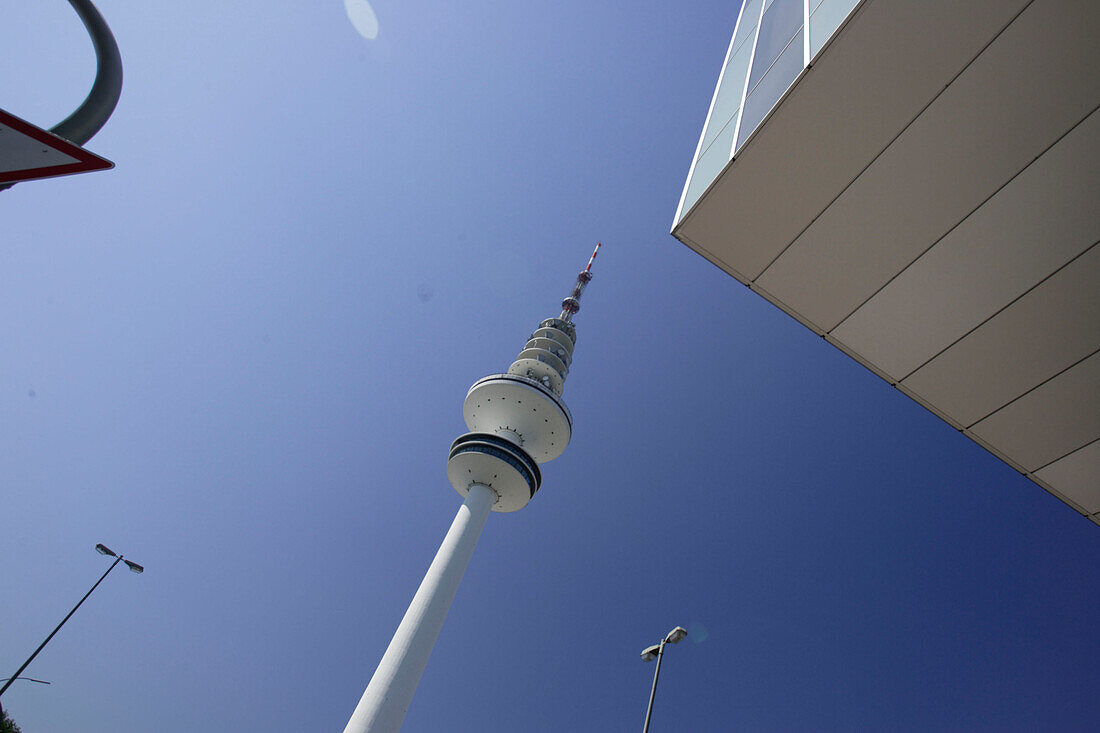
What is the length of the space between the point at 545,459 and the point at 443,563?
14726mm

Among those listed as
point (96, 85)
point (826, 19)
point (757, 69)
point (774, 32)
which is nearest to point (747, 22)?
point (774, 32)

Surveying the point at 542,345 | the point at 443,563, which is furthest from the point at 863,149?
the point at 542,345

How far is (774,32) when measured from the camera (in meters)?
8.66

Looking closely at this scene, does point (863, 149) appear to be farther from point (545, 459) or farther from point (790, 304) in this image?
point (545, 459)

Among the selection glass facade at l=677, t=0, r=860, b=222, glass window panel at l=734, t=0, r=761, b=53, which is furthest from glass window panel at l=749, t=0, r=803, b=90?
glass window panel at l=734, t=0, r=761, b=53

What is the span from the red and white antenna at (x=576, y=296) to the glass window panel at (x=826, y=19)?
1852 inches

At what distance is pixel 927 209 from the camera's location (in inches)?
289

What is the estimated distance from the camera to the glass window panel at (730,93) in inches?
364

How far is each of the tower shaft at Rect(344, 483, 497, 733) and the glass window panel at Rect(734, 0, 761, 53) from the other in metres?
27.1

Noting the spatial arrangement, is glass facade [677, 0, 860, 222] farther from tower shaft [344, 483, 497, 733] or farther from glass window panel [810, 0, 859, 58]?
tower shaft [344, 483, 497, 733]

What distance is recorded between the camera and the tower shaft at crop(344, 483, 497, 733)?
25.6 meters

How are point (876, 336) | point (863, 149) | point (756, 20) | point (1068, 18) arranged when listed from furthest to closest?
point (756, 20), point (876, 336), point (863, 149), point (1068, 18)

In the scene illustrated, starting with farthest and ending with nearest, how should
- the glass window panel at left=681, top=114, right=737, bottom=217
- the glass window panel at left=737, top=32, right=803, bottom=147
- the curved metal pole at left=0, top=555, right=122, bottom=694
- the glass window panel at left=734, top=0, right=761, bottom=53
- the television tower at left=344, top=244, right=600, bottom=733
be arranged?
1. the television tower at left=344, top=244, right=600, bottom=733
2. the curved metal pole at left=0, top=555, right=122, bottom=694
3. the glass window panel at left=734, top=0, right=761, bottom=53
4. the glass window panel at left=681, top=114, right=737, bottom=217
5. the glass window panel at left=737, top=32, right=803, bottom=147

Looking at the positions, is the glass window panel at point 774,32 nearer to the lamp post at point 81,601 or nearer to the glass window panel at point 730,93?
the glass window panel at point 730,93
